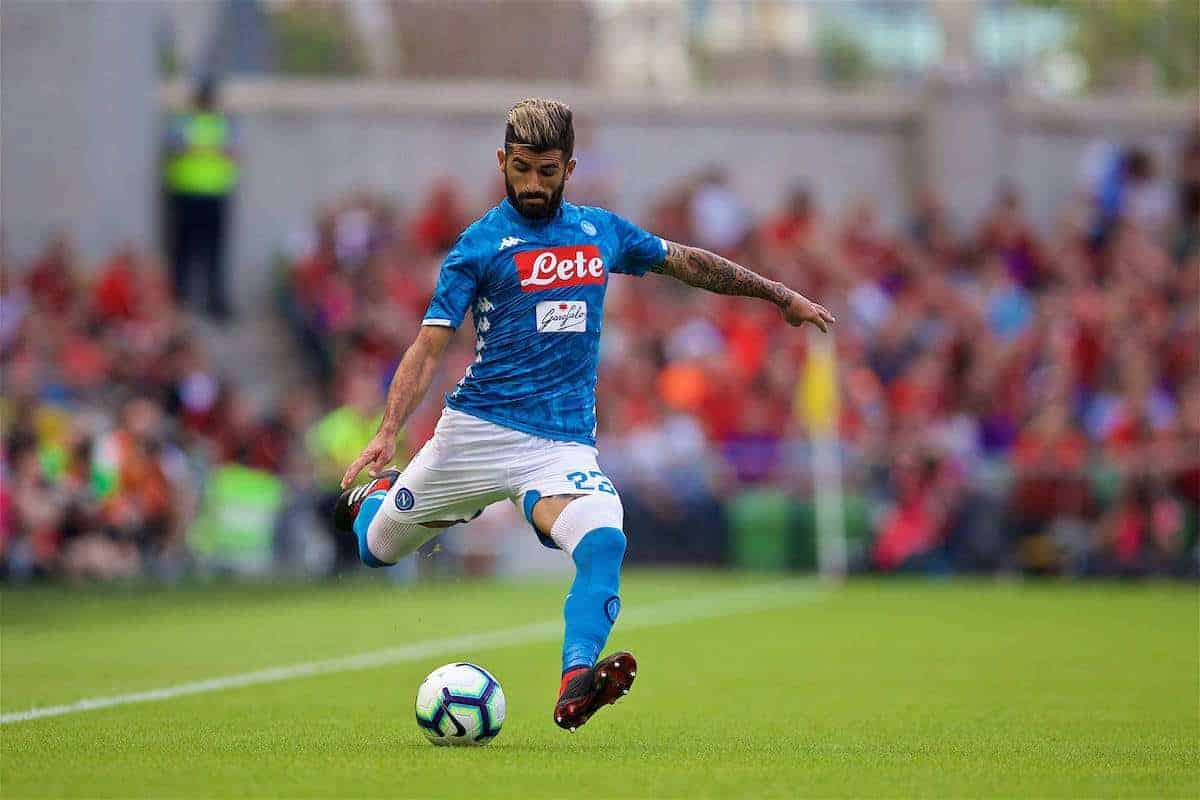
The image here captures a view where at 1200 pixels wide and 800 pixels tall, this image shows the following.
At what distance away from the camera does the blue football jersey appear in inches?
293

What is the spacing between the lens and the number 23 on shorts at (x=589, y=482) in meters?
7.59

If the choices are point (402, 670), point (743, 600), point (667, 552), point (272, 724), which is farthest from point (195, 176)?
point (272, 724)

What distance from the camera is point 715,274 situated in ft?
26.3

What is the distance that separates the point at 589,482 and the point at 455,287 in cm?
90

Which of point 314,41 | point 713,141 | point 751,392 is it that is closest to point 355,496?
point 751,392

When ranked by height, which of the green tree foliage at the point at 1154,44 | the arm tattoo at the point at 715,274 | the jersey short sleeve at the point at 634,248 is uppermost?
the green tree foliage at the point at 1154,44

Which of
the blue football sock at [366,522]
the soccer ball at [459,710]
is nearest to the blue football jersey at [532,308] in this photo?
the blue football sock at [366,522]

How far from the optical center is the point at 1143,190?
1056 inches

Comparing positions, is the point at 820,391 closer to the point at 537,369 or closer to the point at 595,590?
the point at 537,369

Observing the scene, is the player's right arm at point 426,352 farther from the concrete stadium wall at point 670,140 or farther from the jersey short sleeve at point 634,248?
the concrete stadium wall at point 670,140

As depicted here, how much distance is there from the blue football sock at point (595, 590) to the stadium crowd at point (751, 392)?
12369 millimetres

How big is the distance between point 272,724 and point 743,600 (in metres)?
10.9

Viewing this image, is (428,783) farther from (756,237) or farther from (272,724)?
(756,237)

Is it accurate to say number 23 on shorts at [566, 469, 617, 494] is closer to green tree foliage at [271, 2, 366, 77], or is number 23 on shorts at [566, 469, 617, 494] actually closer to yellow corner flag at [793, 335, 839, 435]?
yellow corner flag at [793, 335, 839, 435]
